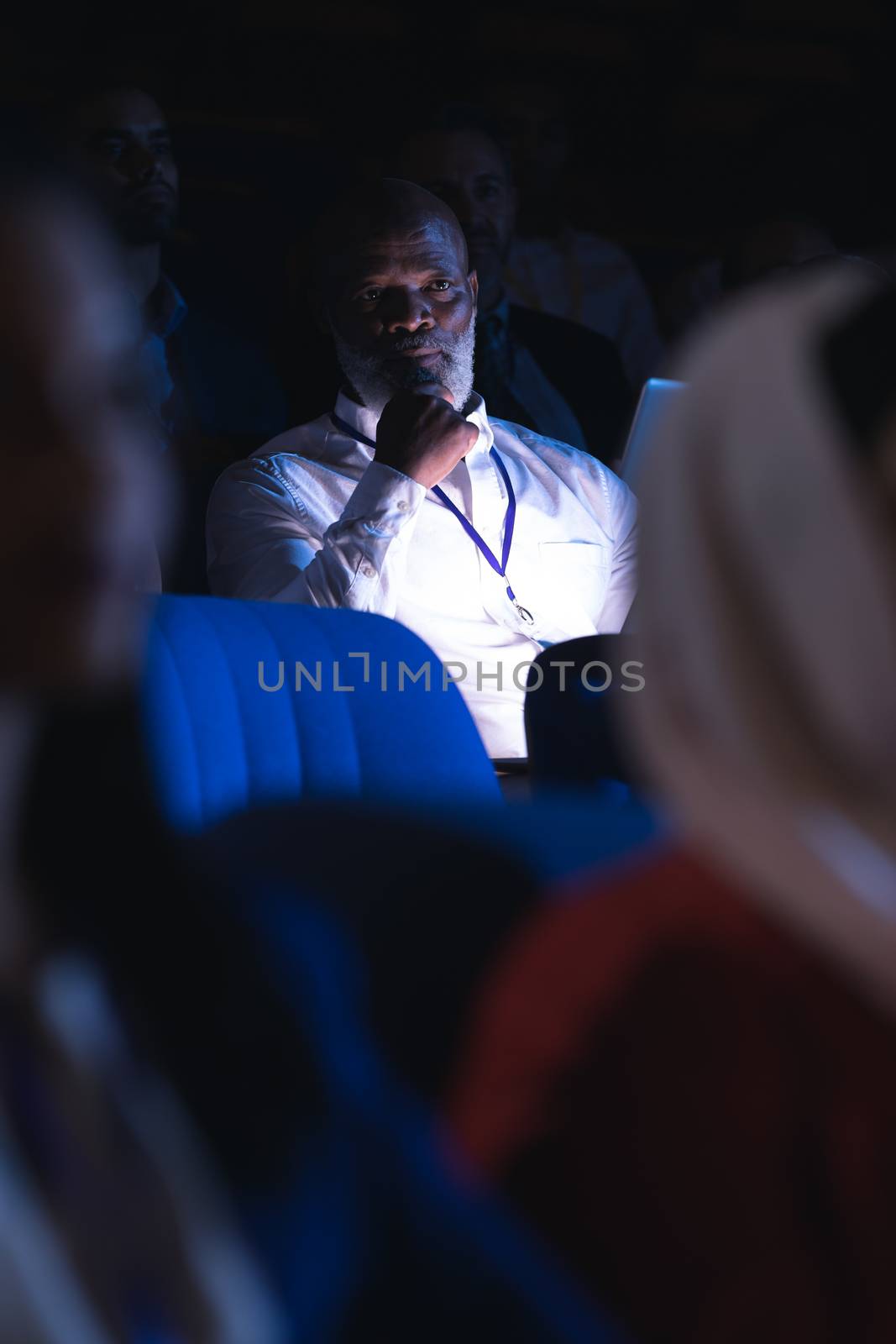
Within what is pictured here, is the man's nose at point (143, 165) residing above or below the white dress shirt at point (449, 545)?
above

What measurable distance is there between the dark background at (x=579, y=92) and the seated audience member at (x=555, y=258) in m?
0.24

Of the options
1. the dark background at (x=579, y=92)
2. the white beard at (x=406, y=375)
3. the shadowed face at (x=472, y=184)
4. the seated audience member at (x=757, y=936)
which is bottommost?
the seated audience member at (x=757, y=936)

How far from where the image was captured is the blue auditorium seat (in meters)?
1.05

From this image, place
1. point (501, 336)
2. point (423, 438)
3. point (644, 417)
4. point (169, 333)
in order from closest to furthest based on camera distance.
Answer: point (644, 417)
point (423, 438)
point (169, 333)
point (501, 336)

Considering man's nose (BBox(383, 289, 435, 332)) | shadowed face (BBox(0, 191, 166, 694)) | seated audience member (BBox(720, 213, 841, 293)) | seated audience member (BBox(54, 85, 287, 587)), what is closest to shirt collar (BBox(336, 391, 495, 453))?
man's nose (BBox(383, 289, 435, 332))

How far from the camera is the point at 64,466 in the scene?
0.42 m

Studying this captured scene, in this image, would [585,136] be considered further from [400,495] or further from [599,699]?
[599,699]

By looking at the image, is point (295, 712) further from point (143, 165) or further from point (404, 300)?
point (143, 165)

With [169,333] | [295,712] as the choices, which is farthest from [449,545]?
[295,712]

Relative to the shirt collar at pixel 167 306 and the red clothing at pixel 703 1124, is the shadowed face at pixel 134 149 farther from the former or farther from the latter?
the red clothing at pixel 703 1124

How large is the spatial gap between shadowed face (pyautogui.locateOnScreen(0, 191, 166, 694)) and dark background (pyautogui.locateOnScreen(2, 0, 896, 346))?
2420 millimetres

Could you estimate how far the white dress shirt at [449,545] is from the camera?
1819 millimetres

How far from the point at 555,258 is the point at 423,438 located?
133 centimetres

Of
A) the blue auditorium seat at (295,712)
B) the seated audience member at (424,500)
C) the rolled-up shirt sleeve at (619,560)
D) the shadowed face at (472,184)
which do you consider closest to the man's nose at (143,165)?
the seated audience member at (424,500)
